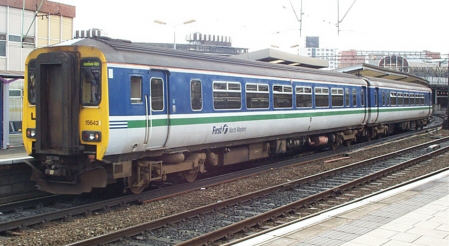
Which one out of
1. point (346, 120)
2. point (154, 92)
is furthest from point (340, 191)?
point (346, 120)

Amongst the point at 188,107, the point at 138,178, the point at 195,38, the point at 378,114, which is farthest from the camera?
the point at 195,38

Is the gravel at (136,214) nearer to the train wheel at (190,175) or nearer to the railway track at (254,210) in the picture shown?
the railway track at (254,210)

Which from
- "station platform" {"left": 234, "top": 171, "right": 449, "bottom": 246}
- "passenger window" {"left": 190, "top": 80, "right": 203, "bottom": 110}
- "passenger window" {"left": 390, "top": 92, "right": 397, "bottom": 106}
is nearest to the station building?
"passenger window" {"left": 190, "top": 80, "right": 203, "bottom": 110}

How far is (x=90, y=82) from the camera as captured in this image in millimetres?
9969

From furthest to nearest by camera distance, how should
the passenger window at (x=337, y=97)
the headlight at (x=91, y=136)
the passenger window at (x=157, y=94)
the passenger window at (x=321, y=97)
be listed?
the passenger window at (x=337, y=97), the passenger window at (x=321, y=97), the passenger window at (x=157, y=94), the headlight at (x=91, y=136)

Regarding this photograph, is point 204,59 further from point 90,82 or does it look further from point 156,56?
point 90,82

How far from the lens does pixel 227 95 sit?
13398 mm

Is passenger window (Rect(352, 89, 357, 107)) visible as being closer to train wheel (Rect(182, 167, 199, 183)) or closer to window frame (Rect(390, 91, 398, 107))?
window frame (Rect(390, 91, 398, 107))

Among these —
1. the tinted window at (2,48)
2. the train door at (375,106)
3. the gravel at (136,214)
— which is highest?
the tinted window at (2,48)

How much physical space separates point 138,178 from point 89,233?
2843mm

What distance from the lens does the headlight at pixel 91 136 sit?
32.1 ft

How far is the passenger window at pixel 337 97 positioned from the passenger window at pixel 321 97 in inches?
25.3

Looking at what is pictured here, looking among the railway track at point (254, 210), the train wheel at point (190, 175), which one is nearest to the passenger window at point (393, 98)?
the railway track at point (254, 210)

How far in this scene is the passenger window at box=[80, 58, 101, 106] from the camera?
9.86 m
